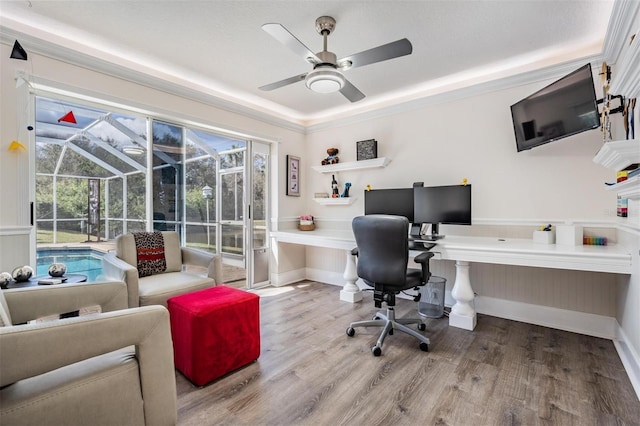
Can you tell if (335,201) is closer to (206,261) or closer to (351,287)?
(351,287)

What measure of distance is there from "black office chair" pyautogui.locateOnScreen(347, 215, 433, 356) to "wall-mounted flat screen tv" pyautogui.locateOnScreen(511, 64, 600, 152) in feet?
4.72

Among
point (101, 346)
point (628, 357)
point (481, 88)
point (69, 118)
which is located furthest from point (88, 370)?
point (481, 88)

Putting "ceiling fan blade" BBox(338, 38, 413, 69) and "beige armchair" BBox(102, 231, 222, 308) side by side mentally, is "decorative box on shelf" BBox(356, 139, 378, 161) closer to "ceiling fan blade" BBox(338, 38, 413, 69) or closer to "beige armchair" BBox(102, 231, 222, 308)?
"ceiling fan blade" BBox(338, 38, 413, 69)

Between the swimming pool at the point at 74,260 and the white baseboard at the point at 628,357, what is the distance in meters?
3.99

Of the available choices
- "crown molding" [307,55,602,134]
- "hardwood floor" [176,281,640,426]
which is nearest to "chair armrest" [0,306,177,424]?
"hardwood floor" [176,281,640,426]

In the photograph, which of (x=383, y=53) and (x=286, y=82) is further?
(x=286, y=82)

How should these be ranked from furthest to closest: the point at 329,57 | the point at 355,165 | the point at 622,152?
the point at 355,165 < the point at 329,57 < the point at 622,152

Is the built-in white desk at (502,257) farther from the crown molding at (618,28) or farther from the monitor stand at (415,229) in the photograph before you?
the crown molding at (618,28)

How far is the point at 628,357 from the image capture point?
205 cm

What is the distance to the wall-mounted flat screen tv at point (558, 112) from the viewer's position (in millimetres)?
2162

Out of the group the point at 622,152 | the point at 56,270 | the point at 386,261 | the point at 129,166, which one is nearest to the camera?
the point at 622,152

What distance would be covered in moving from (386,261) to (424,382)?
0.85 metres

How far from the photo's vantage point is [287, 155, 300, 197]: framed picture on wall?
4.43m

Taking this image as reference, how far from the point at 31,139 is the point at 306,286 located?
10.7ft
